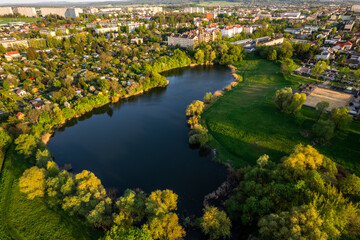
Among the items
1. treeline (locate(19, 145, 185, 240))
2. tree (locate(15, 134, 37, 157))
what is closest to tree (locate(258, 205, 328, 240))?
treeline (locate(19, 145, 185, 240))

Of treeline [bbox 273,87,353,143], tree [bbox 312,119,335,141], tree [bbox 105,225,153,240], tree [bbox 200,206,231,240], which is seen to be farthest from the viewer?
treeline [bbox 273,87,353,143]

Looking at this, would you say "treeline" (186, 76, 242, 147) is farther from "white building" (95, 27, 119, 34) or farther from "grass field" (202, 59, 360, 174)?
"white building" (95, 27, 119, 34)

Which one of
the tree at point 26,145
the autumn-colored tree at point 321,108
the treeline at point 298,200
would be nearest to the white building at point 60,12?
the tree at point 26,145

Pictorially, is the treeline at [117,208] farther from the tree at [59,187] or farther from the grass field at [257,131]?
the grass field at [257,131]

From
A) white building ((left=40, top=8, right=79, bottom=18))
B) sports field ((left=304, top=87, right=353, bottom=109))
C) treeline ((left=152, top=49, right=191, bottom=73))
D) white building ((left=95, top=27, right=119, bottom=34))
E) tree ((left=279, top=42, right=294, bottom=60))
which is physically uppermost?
white building ((left=40, top=8, right=79, bottom=18))

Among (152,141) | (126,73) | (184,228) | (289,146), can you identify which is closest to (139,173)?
(152,141)

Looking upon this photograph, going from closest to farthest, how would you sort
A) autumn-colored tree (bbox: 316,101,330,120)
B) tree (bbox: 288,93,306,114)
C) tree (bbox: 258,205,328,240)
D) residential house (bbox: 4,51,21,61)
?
tree (bbox: 258,205,328,240) < autumn-colored tree (bbox: 316,101,330,120) < tree (bbox: 288,93,306,114) < residential house (bbox: 4,51,21,61)

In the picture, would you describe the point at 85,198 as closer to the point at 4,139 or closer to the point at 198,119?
the point at 4,139
